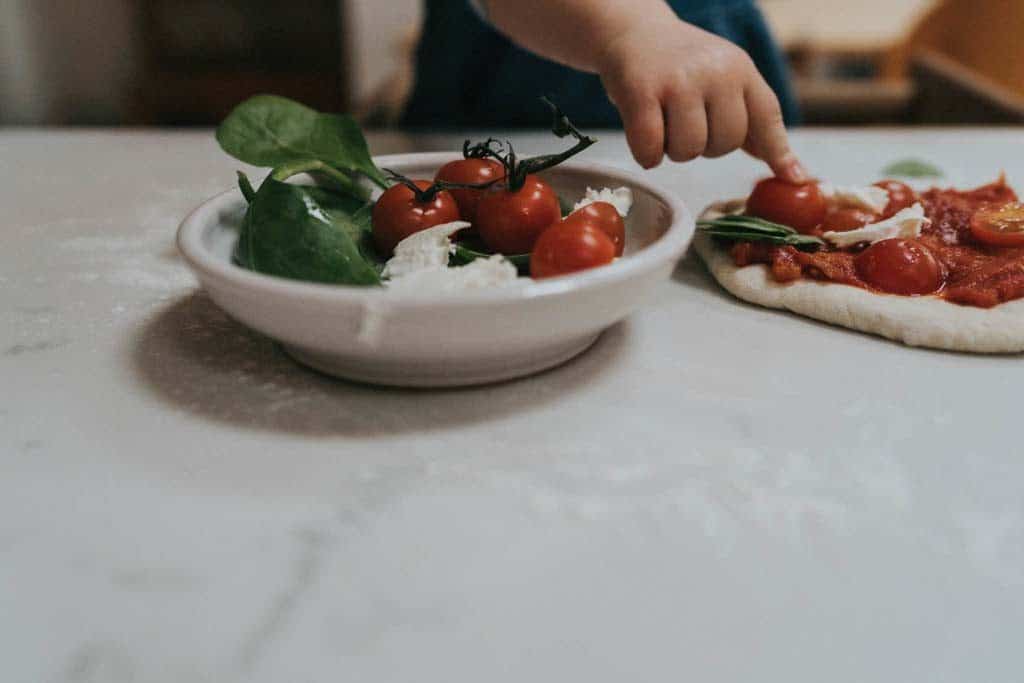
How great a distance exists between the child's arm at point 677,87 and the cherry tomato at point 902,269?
0.41 feet

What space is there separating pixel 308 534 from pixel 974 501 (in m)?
0.38

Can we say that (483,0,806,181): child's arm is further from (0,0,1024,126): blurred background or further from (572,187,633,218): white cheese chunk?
(0,0,1024,126): blurred background

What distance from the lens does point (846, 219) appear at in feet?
2.77

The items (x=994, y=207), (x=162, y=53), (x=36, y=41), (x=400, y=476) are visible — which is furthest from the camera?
(x=162, y=53)

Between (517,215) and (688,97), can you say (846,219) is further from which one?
(517,215)

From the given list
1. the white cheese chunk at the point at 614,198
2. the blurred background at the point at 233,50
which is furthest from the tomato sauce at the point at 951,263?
the blurred background at the point at 233,50

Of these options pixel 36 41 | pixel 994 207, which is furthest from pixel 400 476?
pixel 36 41

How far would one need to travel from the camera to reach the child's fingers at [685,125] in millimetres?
801

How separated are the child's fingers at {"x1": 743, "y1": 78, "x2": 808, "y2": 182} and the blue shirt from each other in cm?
61

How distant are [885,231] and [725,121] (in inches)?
6.7

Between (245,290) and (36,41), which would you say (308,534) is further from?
(36,41)

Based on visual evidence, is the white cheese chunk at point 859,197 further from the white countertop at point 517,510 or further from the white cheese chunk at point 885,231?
the white countertop at point 517,510

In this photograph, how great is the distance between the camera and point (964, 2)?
9.17ft

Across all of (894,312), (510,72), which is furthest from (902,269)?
(510,72)
